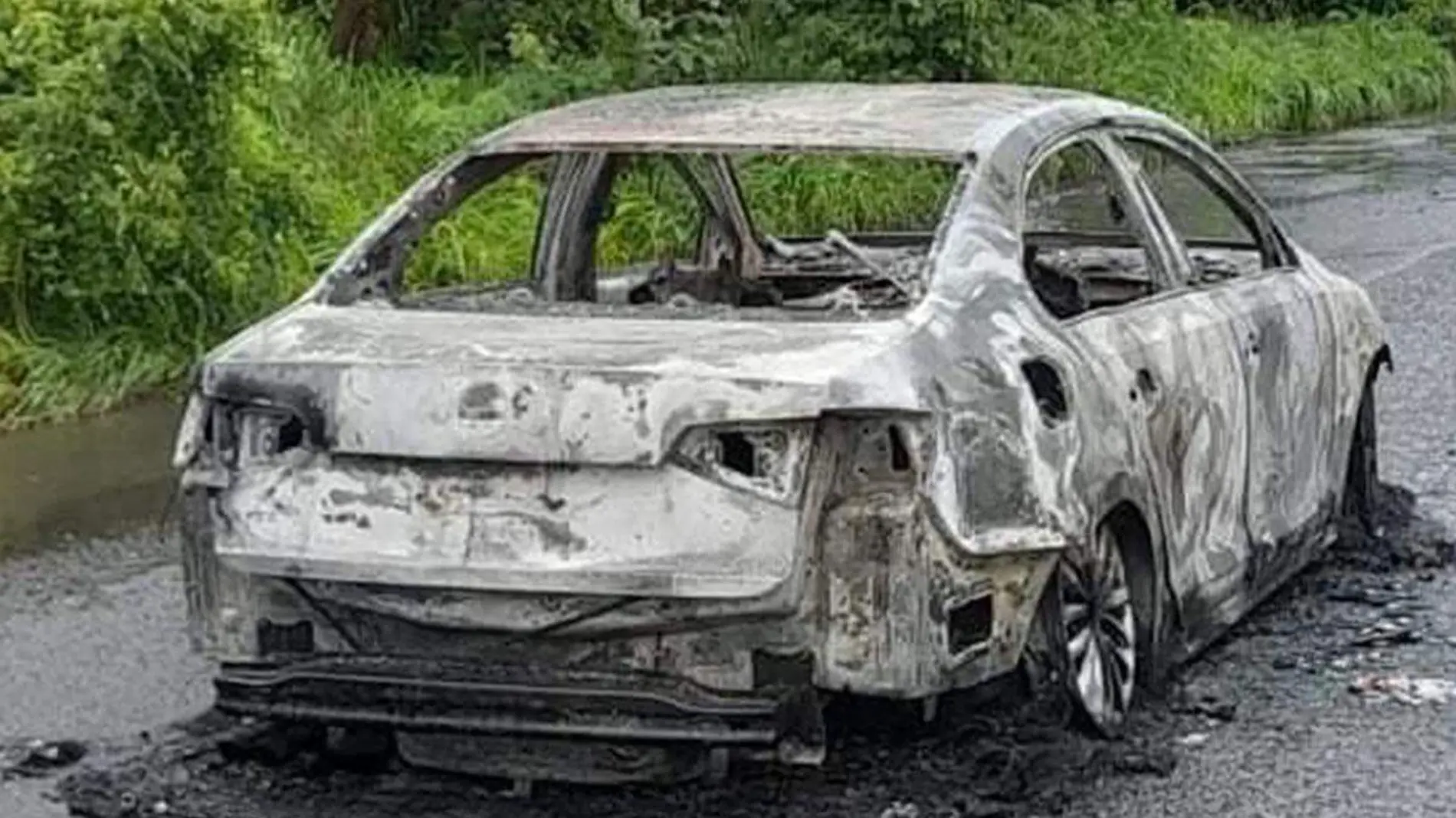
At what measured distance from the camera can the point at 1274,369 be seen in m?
7.68

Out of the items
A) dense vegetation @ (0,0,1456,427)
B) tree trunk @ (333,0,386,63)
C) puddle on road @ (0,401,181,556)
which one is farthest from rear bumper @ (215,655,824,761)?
tree trunk @ (333,0,386,63)

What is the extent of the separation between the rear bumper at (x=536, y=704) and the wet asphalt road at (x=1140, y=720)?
35 centimetres

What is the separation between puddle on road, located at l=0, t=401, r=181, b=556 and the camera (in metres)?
9.78

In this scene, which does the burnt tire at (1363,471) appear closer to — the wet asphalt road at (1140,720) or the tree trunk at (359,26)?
the wet asphalt road at (1140,720)

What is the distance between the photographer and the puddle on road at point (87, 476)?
978cm

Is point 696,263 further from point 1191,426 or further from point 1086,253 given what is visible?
point 1191,426

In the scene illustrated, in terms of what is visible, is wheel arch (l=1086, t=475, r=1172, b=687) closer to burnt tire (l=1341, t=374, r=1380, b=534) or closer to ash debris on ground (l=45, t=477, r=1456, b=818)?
ash debris on ground (l=45, t=477, r=1456, b=818)

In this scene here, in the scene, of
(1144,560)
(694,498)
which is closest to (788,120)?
(1144,560)

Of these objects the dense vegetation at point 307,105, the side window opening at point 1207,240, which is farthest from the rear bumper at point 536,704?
the dense vegetation at point 307,105

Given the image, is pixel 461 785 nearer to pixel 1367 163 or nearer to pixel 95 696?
pixel 95 696

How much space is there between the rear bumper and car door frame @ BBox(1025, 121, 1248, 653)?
1276 millimetres

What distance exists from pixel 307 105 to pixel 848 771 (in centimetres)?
1027

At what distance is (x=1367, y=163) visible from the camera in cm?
2389

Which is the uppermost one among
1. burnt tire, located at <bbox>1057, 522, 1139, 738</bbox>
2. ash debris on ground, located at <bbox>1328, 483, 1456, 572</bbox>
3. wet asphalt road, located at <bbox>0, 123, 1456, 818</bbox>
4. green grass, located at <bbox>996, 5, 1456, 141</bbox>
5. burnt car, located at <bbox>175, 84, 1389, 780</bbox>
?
burnt car, located at <bbox>175, 84, 1389, 780</bbox>
